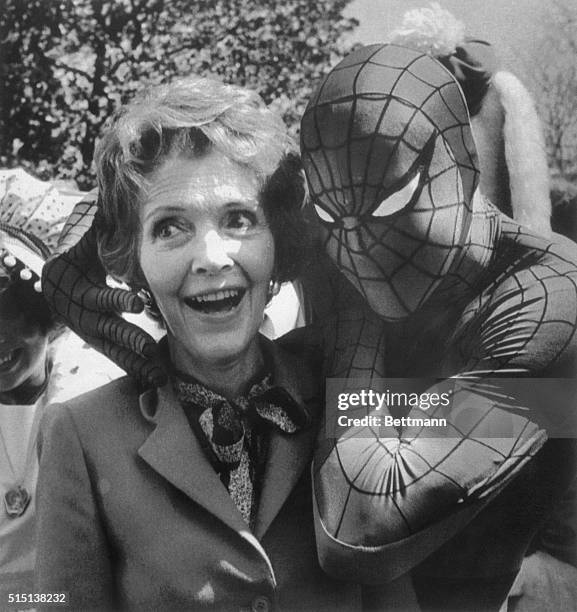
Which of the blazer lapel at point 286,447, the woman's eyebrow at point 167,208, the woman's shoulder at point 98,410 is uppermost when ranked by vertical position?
the woman's eyebrow at point 167,208

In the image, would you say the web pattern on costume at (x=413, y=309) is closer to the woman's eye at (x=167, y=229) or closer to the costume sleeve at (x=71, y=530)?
the woman's eye at (x=167, y=229)

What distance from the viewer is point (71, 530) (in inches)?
92.4

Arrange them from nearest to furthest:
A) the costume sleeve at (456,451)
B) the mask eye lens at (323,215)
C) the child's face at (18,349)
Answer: the costume sleeve at (456,451)
the mask eye lens at (323,215)
the child's face at (18,349)

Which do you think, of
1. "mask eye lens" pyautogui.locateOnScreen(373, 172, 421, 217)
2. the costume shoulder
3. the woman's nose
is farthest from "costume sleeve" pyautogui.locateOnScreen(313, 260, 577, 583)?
the woman's nose

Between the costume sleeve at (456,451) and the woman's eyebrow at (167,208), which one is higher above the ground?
the woman's eyebrow at (167,208)

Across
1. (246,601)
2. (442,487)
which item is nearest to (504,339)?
(442,487)

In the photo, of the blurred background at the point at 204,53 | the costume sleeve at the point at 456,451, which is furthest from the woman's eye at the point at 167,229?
the costume sleeve at the point at 456,451

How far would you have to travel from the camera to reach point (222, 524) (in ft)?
7.57

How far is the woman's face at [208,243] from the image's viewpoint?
93.0 inches

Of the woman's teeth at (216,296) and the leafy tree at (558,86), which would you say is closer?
the woman's teeth at (216,296)

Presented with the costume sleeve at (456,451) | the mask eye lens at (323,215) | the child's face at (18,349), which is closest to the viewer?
the costume sleeve at (456,451)

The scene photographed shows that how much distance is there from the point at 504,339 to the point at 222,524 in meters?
0.82

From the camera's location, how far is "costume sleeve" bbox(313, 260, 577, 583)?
90.3 inches

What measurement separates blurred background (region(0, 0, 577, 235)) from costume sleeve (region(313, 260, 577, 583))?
1.08 ft
